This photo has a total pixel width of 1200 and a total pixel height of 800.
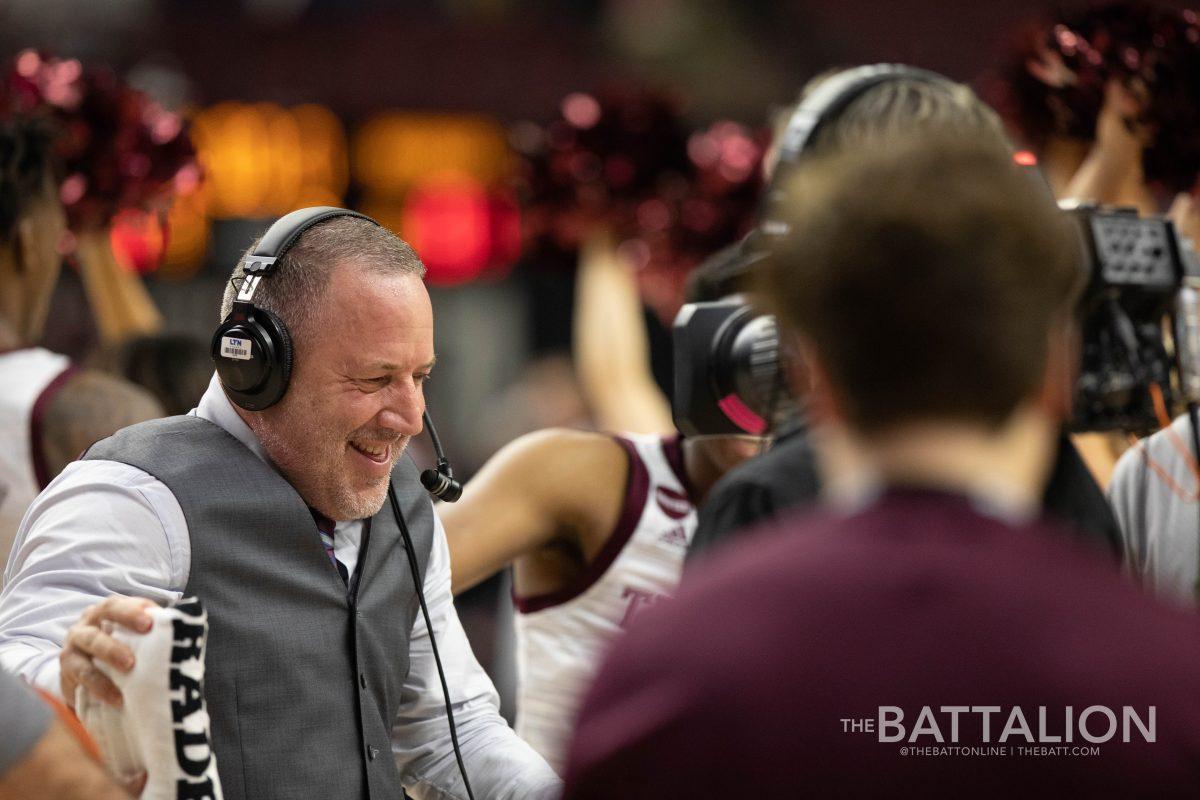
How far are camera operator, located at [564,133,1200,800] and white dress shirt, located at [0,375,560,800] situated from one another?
796 millimetres

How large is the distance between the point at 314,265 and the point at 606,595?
93cm

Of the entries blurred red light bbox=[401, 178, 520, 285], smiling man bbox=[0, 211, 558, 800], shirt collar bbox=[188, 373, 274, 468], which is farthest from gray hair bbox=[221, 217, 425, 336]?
blurred red light bbox=[401, 178, 520, 285]

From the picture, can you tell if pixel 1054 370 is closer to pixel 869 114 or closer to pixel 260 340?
pixel 869 114

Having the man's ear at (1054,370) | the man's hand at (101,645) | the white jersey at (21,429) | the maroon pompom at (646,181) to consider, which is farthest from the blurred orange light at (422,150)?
the man's ear at (1054,370)

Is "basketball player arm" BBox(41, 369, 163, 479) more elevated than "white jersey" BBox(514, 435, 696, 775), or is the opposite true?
"basketball player arm" BBox(41, 369, 163, 479)

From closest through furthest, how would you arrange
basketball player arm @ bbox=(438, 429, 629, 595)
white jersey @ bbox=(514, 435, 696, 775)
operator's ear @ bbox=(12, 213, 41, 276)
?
1. basketball player arm @ bbox=(438, 429, 629, 595)
2. white jersey @ bbox=(514, 435, 696, 775)
3. operator's ear @ bbox=(12, 213, 41, 276)

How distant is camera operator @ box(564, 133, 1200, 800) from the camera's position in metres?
0.96

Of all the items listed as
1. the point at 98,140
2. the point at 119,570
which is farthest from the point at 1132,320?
the point at 98,140

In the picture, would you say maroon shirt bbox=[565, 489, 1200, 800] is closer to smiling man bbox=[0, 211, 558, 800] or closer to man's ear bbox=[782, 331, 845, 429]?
man's ear bbox=[782, 331, 845, 429]

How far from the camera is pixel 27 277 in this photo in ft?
9.46

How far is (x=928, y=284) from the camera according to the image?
1003 millimetres

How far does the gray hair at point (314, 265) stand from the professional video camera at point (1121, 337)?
0.46m

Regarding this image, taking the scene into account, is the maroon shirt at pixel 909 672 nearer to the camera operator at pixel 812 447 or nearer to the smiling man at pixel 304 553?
the camera operator at pixel 812 447

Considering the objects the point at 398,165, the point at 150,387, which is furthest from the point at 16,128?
the point at 398,165
